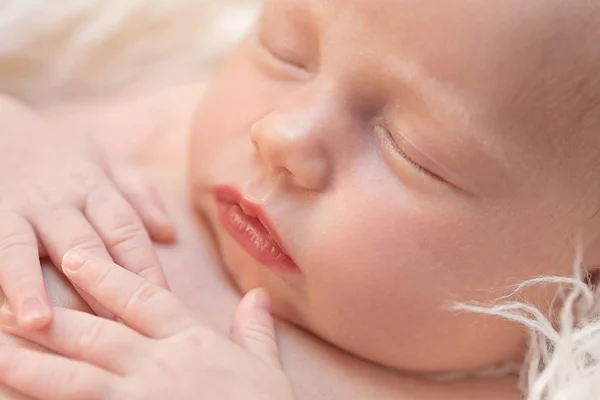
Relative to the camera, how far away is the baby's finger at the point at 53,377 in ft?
2.18

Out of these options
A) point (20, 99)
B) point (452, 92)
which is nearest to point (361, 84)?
point (452, 92)

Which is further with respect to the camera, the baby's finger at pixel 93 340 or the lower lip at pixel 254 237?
the lower lip at pixel 254 237

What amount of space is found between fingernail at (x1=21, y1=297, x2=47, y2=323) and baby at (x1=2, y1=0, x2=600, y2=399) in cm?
8

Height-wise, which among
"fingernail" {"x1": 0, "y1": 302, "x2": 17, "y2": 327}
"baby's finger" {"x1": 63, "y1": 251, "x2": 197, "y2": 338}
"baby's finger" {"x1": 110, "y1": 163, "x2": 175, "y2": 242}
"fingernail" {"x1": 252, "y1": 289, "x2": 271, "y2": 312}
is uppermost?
"fingernail" {"x1": 252, "y1": 289, "x2": 271, "y2": 312}

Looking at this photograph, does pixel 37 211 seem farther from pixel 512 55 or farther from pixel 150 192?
pixel 512 55

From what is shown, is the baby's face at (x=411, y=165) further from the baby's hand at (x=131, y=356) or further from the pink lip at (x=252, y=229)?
the baby's hand at (x=131, y=356)

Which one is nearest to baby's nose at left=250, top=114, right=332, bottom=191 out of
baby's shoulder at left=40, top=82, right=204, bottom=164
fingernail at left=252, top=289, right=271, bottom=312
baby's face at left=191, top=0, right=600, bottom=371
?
baby's face at left=191, top=0, right=600, bottom=371

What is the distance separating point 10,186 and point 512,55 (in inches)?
20.7

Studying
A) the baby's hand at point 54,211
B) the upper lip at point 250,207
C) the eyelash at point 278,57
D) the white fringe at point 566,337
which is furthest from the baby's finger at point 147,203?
the white fringe at point 566,337

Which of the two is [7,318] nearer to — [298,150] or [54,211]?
[54,211]

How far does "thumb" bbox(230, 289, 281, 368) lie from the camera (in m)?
0.76

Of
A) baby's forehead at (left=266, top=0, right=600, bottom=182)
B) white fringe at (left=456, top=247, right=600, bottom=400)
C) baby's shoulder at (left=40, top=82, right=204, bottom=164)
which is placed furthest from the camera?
baby's shoulder at (left=40, top=82, right=204, bottom=164)

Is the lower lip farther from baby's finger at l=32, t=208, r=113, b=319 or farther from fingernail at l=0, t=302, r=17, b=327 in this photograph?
fingernail at l=0, t=302, r=17, b=327

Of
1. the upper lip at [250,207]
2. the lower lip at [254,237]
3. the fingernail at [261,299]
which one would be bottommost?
the fingernail at [261,299]
